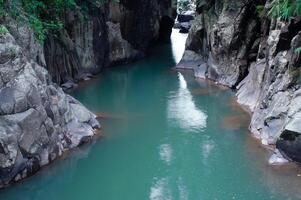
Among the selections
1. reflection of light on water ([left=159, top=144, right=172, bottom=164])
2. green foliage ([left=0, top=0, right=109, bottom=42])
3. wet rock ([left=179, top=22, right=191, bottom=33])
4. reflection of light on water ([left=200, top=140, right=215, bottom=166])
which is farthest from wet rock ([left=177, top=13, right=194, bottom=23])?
reflection of light on water ([left=159, top=144, right=172, bottom=164])

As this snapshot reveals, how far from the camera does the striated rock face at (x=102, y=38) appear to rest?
22.1m

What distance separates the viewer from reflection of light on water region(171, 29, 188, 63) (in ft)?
106

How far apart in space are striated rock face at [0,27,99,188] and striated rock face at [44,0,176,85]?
20.9 ft

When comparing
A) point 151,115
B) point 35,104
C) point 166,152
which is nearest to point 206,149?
point 166,152

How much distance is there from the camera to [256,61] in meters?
20.2

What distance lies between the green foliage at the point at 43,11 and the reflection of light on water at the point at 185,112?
18.1 ft

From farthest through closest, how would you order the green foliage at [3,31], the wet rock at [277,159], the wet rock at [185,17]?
the wet rock at [185,17], the wet rock at [277,159], the green foliage at [3,31]

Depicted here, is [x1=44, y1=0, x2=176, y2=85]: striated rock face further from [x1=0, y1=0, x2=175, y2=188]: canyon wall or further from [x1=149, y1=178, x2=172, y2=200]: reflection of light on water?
[x1=149, y1=178, x2=172, y2=200]: reflection of light on water

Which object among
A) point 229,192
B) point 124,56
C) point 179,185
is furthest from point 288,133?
point 124,56

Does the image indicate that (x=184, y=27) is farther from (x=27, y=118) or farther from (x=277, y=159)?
(x=27, y=118)

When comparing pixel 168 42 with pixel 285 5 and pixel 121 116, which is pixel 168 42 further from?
pixel 285 5

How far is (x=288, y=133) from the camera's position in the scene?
12914mm

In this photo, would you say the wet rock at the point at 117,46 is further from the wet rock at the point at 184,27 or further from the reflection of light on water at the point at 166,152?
the wet rock at the point at 184,27

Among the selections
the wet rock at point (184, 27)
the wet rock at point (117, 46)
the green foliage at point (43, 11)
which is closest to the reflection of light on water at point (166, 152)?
the green foliage at point (43, 11)
